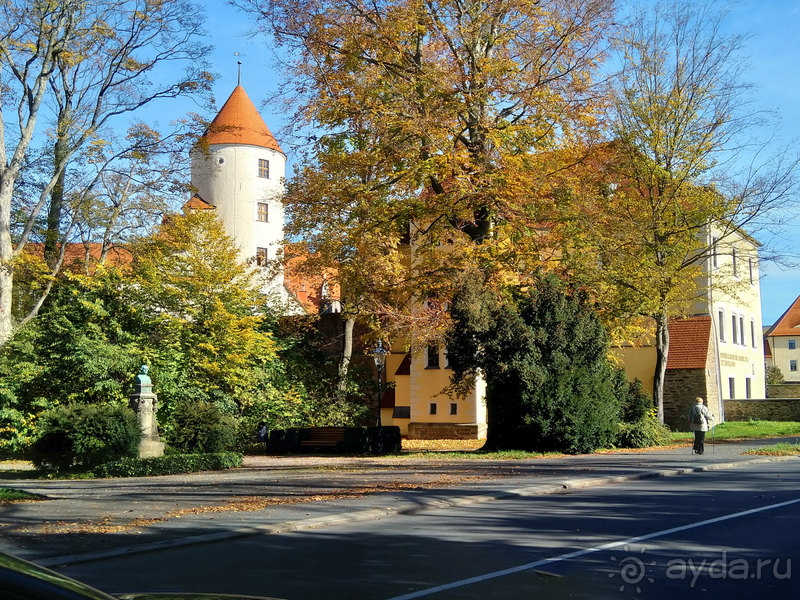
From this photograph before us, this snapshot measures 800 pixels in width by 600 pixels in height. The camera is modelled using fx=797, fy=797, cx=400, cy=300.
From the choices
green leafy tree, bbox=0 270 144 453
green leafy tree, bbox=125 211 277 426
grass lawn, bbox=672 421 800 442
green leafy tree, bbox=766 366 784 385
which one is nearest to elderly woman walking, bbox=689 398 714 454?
grass lawn, bbox=672 421 800 442

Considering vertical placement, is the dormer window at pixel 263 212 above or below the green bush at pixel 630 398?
above

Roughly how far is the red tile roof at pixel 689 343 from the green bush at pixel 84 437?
2602cm

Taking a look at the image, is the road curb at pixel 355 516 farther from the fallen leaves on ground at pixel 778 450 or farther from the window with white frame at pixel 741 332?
the window with white frame at pixel 741 332

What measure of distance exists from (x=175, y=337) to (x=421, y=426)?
13709mm

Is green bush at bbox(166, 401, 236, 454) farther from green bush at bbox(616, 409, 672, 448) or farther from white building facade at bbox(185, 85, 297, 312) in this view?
white building facade at bbox(185, 85, 297, 312)

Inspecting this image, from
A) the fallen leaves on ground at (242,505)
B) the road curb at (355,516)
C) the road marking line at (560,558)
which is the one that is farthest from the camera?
the fallen leaves on ground at (242,505)

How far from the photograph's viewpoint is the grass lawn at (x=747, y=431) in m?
31.4

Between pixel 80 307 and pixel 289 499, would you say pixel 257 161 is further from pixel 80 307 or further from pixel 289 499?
pixel 289 499

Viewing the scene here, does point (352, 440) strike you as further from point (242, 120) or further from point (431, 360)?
point (242, 120)

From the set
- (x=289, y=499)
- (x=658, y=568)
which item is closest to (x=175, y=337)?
(x=289, y=499)

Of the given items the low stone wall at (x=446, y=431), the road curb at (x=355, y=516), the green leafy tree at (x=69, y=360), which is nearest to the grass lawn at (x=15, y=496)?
the road curb at (x=355, y=516)

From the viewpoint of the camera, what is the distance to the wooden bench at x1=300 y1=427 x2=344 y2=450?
29500 millimetres

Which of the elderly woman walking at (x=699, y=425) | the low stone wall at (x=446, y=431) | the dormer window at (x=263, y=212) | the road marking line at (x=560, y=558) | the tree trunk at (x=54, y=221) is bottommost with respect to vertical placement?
the low stone wall at (x=446, y=431)

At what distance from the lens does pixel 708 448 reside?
24.5m
